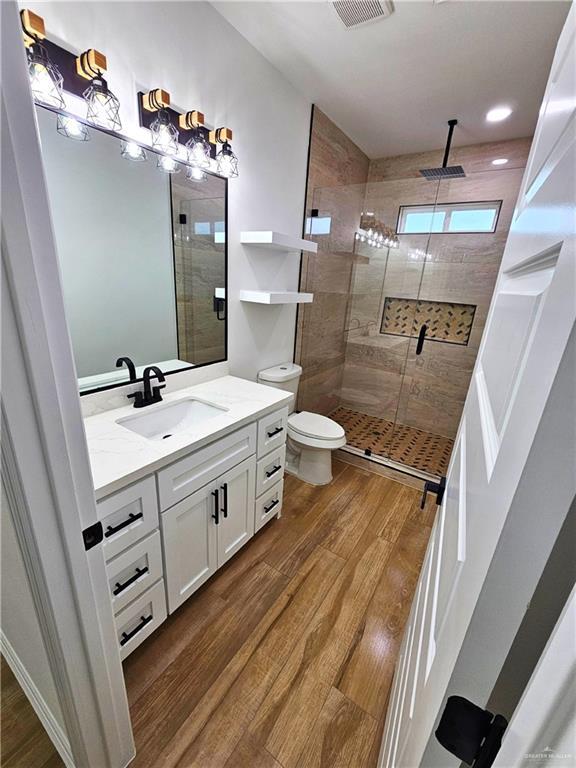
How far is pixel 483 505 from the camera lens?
42 cm

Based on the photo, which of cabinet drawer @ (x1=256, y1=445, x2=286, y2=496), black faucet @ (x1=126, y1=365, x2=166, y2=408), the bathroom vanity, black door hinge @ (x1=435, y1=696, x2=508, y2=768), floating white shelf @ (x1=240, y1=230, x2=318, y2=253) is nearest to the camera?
black door hinge @ (x1=435, y1=696, x2=508, y2=768)

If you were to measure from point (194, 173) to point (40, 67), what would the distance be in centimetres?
70

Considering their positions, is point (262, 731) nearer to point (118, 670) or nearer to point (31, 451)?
point (118, 670)

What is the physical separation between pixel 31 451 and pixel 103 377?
100 cm

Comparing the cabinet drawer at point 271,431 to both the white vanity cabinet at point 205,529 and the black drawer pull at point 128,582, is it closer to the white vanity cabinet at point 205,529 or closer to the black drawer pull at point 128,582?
the white vanity cabinet at point 205,529

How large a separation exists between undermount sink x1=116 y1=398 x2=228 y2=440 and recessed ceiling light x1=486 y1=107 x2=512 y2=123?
8.96ft

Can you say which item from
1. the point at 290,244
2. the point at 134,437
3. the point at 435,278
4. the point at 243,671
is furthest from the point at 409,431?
the point at 134,437

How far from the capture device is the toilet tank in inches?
92.2

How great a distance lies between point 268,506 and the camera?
1.96 meters

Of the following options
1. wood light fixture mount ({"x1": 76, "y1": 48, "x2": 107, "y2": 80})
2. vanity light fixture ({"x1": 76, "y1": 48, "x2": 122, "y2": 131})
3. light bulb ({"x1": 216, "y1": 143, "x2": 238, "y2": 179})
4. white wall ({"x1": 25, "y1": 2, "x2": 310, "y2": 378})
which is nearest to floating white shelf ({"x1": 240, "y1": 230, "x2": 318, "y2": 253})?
white wall ({"x1": 25, "y1": 2, "x2": 310, "y2": 378})

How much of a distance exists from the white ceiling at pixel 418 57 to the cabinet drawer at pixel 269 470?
87.2 inches

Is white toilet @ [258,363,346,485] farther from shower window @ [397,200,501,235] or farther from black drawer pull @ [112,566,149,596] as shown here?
shower window @ [397,200,501,235]

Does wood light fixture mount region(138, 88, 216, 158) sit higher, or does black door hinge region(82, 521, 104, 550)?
wood light fixture mount region(138, 88, 216, 158)

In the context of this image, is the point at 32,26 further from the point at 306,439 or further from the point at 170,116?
the point at 306,439
